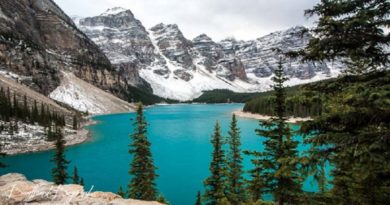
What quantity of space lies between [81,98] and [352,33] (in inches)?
7284

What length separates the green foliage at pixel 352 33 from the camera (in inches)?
273

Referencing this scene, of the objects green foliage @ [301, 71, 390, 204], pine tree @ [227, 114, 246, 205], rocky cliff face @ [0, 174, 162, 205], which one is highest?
green foliage @ [301, 71, 390, 204]

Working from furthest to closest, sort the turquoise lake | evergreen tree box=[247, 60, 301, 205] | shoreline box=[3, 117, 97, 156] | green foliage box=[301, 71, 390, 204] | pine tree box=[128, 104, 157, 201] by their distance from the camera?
1. shoreline box=[3, 117, 97, 156]
2. the turquoise lake
3. pine tree box=[128, 104, 157, 201]
4. evergreen tree box=[247, 60, 301, 205]
5. green foliage box=[301, 71, 390, 204]

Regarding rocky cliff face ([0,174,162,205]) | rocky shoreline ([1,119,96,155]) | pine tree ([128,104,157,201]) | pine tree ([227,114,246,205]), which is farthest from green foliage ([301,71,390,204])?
rocky shoreline ([1,119,96,155])

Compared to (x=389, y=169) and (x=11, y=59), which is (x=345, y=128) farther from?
(x=11, y=59)

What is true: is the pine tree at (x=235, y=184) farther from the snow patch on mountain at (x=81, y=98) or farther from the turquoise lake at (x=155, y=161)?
the snow patch on mountain at (x=81, y=98)

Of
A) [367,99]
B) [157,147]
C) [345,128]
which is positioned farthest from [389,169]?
[157,147]

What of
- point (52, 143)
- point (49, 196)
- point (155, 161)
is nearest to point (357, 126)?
point (49, 196)

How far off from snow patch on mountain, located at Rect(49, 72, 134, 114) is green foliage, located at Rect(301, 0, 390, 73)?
168006mm

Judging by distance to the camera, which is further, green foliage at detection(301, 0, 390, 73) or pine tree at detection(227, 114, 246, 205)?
pine tree at detection(227, 114, 246, 205)

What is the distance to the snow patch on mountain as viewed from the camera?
17075 centimetres

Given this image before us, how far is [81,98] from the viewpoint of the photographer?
589 feet

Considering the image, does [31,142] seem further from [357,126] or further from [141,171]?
[357,126]

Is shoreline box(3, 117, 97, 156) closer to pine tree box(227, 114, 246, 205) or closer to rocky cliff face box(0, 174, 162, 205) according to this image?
pine tree box(227, 114, 246, 205)
